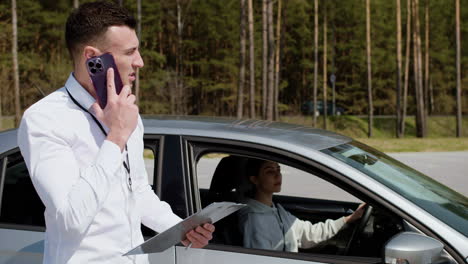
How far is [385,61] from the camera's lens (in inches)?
2148

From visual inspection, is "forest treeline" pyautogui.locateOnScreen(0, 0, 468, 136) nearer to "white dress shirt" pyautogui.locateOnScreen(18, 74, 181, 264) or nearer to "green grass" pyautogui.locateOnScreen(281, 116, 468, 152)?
"green grass" pyautogui.locateOnScreen(281, 116, 468, 152)

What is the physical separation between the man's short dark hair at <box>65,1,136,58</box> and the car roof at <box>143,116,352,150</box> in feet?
3.41

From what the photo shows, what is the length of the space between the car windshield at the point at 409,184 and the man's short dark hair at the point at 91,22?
1.22 meters

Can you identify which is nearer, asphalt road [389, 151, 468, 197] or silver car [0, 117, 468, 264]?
silver car [0, 117, 468, 264]

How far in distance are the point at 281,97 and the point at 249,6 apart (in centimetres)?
3195

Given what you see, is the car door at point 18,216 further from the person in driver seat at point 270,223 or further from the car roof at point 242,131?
the person in driver seat at point 270,223

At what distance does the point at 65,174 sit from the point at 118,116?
21 cm

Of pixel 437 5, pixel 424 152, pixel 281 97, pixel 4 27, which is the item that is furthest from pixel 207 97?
pixel 424 152

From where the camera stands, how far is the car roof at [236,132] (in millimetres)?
2850

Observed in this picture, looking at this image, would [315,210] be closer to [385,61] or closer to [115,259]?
[115,259]

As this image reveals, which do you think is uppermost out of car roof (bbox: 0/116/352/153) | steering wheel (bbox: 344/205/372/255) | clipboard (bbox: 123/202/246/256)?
car roof (bbox: 0/116/352/153)

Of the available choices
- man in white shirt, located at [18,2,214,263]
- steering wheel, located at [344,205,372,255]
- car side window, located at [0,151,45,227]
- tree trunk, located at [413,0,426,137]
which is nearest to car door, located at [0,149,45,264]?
car side window, located at [0,151,45,227]

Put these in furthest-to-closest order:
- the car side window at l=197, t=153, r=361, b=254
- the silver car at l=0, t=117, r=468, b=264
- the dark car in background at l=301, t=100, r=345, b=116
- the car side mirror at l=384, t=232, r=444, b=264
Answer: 1. the dark car in background at l=301, t=100, r=345, b=116
2. the car side window at l=197, t=153, r=361, b=254
3. the silver car at l=0, t=117, r=468, b=264
4. the car side mirror at l=384, t=232, r=444, b=264

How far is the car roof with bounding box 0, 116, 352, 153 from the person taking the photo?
2.85m
